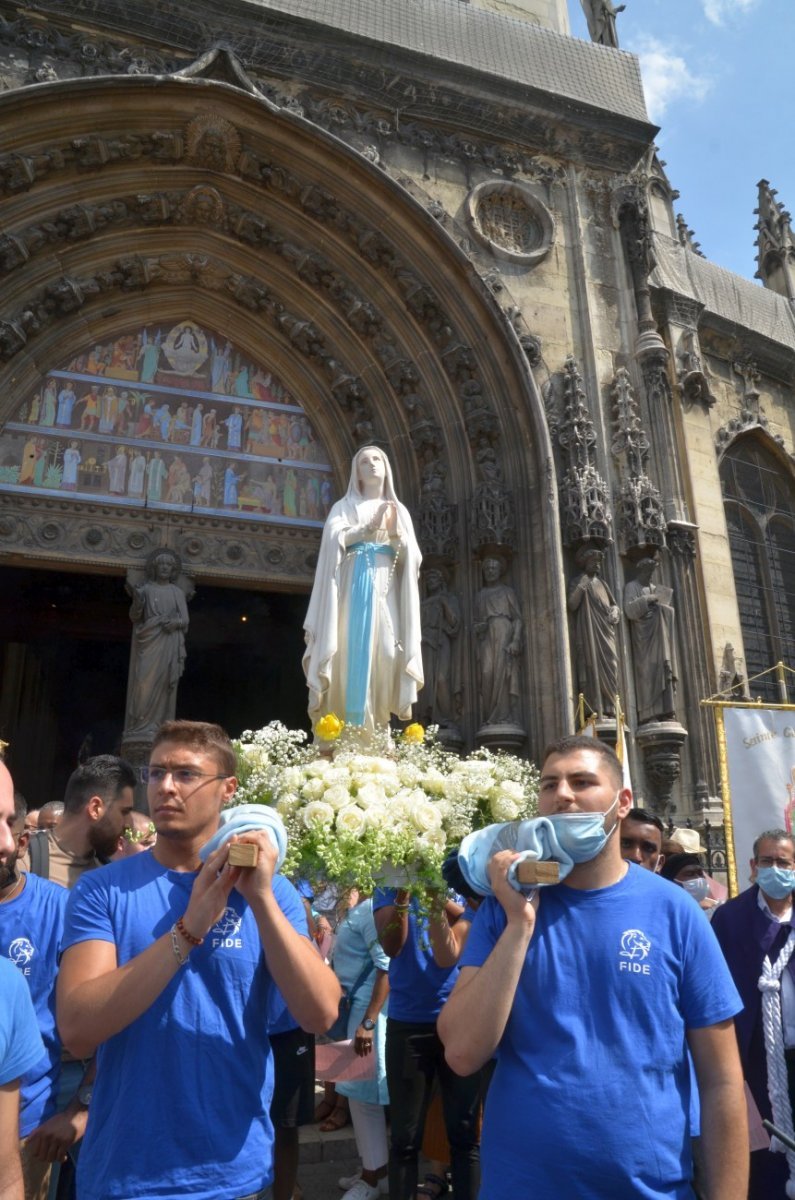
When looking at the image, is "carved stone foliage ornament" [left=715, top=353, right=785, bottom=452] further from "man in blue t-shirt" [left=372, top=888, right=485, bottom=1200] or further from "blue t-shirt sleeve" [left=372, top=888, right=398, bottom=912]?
"man in blue t-shirt" [left=372, top=888, right=485, bottom=1200]

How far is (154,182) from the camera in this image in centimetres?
1091

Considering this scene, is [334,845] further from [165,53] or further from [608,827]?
[165,53]

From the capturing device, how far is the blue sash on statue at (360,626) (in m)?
5.55

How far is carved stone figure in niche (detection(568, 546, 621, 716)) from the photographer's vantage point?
31.8 ft

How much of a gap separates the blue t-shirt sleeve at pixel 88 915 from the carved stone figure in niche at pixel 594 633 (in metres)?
8.15

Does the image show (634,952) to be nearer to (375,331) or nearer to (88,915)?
(88,915)

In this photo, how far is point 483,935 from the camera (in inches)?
78.2

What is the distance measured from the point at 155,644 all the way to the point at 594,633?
16.7 feet

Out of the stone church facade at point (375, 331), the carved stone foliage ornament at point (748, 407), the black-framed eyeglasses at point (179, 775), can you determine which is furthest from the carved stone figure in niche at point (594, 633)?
the black-framed eyeglasses at point (179, 775)

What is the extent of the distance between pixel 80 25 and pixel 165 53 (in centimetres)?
99

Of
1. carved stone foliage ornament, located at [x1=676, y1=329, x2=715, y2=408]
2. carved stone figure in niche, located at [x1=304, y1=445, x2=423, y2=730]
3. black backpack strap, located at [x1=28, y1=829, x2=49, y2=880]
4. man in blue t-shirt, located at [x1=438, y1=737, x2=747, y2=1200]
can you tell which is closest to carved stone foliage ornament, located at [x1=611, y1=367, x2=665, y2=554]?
carved stone foliage ornament, located at [x1=676, y1=329, x2=715, y2=408]

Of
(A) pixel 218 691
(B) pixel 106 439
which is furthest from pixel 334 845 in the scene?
(A) pixel 218 691

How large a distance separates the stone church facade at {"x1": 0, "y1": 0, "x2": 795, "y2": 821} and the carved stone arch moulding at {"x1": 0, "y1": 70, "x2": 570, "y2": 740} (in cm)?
4

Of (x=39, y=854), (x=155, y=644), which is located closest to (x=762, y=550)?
(x=155, y=644)
